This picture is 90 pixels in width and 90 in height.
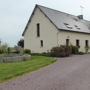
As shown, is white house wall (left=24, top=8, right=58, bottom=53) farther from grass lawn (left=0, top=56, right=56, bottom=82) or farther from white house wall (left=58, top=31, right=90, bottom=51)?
grass lawn (left=0, top=56, right=56, bottom=82)

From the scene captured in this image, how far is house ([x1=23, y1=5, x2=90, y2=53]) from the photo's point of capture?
24453mm

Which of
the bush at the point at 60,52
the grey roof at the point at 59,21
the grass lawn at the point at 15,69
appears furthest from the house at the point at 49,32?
the grass lawn at the point at 15,69

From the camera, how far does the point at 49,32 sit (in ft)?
82.2

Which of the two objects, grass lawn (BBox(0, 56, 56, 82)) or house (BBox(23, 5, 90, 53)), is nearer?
grass lawn (BBox(0, 56, 56, 82))

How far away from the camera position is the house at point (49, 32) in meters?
24.5

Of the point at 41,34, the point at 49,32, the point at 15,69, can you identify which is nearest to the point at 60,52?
the point at 49,32

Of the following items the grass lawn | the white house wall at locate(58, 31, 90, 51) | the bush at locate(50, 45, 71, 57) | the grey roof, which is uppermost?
the grey roof

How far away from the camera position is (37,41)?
27.1m

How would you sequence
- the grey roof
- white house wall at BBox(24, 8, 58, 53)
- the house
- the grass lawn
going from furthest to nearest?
white house wall at BBox(24, 8, 58, 53) < the grey roof < the house < the grass lawn

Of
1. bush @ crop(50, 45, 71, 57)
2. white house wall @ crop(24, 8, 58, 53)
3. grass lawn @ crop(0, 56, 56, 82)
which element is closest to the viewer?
grass lawn @ crop(0, 56, 56, 82)

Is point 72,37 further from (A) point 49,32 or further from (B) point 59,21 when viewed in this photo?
(A) point 49,32

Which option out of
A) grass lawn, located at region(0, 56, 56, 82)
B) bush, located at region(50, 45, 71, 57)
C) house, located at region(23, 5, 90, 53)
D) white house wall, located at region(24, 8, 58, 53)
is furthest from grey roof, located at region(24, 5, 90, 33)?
grass lawn, located at region(0, 56, 56, 82)

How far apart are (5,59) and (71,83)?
9.48 meters

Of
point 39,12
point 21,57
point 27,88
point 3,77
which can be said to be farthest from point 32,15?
point 27,88
